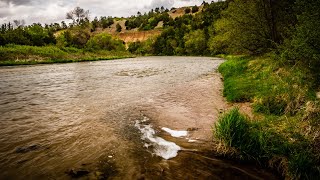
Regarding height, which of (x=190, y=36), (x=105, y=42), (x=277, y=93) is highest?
(x=190, y=36)


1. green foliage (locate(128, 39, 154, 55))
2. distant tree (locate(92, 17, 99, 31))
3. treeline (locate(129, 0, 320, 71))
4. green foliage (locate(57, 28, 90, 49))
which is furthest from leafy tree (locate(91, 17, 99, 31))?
treeline (locate(129, 0, 320, 71))

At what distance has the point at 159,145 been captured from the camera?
7438mm

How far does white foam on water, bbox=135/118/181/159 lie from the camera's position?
689cm

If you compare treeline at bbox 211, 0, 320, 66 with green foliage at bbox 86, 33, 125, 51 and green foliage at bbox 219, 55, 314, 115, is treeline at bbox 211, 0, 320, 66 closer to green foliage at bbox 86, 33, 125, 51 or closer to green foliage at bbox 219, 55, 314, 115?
green foliage at bbox 219, 55, 314, 115

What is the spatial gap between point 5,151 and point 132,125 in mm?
4041

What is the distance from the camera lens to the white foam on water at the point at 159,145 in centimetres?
689

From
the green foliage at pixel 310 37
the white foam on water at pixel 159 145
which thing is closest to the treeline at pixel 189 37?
the green foliage at pixel 310 37

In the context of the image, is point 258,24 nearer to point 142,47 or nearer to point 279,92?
point 279,92

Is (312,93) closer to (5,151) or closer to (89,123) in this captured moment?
(89,123)

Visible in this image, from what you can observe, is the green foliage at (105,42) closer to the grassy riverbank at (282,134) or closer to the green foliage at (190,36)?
the green foliage at (190,36)

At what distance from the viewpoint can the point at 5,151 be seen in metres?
6.96

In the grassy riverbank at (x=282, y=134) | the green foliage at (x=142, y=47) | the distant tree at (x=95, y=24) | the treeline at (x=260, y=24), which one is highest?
the distant tree at (x=95, y=24)

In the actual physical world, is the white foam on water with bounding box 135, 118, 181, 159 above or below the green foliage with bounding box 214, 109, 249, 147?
below

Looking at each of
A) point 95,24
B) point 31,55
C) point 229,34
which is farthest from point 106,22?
point 229,34
